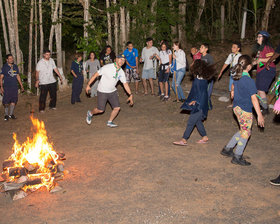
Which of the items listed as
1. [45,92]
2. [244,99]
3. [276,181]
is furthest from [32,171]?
[45,92]

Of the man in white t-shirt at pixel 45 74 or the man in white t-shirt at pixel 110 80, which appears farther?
the man in white t-shirt at pixel 45 74

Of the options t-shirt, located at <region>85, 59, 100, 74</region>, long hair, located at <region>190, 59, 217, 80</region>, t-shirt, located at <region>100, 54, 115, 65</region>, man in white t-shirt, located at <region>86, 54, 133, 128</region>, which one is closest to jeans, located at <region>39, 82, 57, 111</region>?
t-shirt, located at <region>85, 59, 100, 74</region>

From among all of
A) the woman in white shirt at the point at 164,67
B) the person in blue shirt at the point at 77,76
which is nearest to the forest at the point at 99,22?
the person in blue shirt at the point at 77,76

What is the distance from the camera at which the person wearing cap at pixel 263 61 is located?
820 cm

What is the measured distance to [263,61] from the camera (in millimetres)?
8375

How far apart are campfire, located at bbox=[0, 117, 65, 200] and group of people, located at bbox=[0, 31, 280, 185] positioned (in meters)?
2.50

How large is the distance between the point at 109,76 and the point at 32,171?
3.27m

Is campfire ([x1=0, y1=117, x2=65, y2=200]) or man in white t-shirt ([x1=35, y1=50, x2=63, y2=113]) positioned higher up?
man in white t-shirt ([x1=35, y1=50, x2=63, y2=113])

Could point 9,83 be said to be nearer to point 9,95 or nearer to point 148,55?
point 9,95

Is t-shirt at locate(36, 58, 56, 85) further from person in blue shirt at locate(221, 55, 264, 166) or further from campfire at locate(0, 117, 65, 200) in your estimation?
person in blue shirt at locate(221, 55, 264, 166)

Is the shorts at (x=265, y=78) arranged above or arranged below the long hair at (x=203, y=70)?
below

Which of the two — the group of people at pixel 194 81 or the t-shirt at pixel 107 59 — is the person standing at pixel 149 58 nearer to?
the group of people at pixel 194 81

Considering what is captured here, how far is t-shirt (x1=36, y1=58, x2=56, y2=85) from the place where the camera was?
10.2 m

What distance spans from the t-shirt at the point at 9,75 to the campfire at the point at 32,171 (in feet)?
14.8
